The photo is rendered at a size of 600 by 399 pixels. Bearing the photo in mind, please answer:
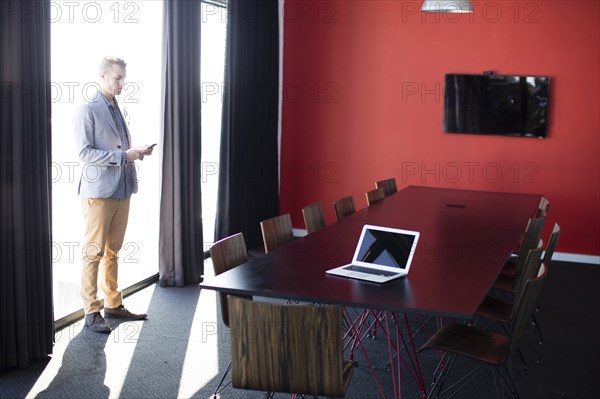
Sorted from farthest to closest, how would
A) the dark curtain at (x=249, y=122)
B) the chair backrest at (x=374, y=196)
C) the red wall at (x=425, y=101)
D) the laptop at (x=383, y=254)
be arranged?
the red wall at (x=425, y=101), the dark curtain at (x=249, y=122), the chair backrest at (x=374, y=196), the laptop at (x=383, y=254)

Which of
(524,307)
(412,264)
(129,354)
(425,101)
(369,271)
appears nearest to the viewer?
(524,307)

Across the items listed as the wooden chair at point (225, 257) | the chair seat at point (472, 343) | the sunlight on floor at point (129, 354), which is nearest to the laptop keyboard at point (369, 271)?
the chair seat at point (472, 343)

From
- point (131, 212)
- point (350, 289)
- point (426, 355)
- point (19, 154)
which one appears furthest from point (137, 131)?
point (350, 289)

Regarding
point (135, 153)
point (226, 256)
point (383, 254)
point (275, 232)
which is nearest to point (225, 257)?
point (226, 256)

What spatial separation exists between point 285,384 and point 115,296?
275cm

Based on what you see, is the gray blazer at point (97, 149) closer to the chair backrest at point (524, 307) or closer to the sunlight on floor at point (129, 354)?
the sunlight on floor at point (129, 354)

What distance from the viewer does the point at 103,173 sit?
4.82 m

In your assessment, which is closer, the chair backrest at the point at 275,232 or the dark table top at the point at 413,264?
the dark table top at the point at 413,264

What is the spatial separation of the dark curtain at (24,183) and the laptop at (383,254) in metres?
1.90

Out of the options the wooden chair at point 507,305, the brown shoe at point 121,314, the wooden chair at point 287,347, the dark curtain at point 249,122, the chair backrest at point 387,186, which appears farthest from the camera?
the dark curtain at point 249,122

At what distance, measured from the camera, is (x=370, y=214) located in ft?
17.8

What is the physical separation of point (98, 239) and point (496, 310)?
2.63 meters

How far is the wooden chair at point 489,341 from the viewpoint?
10.7 feet

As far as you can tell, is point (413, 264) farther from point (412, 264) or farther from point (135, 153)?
point (135, 153)
